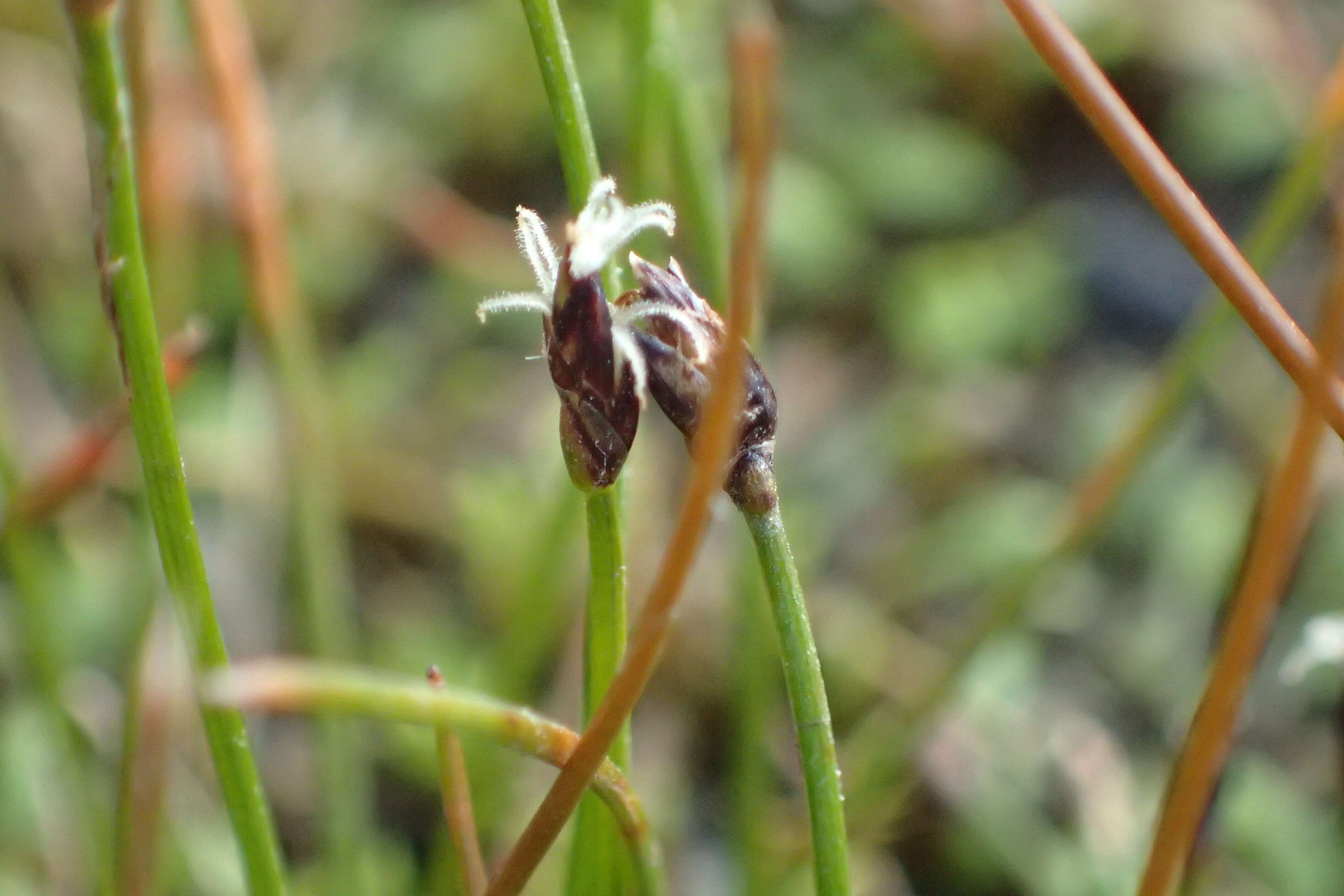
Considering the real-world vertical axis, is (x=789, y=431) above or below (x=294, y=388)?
above

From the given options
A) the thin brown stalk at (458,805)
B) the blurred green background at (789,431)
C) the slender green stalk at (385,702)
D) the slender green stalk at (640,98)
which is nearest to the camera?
the slender green stalk at (385,702)

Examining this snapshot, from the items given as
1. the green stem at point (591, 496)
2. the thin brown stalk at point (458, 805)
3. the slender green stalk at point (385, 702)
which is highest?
the green stem at point (591, 496)

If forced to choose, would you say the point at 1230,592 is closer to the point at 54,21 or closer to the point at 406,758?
the point at 406,758

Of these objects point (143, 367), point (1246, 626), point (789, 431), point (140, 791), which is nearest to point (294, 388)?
point (140, 791)

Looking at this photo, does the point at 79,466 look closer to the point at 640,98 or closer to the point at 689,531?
the point at 640,98

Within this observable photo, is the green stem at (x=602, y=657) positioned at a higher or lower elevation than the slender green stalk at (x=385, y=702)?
higher

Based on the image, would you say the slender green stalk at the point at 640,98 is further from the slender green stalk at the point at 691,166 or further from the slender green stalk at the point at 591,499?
the slender green stalk at the point at 591,499

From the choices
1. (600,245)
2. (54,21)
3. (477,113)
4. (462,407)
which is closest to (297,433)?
(600,245)

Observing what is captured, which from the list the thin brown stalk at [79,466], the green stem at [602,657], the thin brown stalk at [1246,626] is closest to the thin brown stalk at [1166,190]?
the thin brown stalk at [1246,626]
